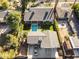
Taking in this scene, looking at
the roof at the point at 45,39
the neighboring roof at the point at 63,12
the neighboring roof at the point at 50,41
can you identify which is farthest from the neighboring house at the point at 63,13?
the roof at the point at 45,39

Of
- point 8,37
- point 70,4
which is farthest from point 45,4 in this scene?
point 8,37

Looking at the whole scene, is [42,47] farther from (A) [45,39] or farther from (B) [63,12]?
(B) [63,12]

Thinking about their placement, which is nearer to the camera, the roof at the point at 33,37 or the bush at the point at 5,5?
the roof at the point at 33,37

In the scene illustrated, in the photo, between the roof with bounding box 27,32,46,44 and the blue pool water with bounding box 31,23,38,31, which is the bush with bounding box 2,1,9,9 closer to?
the blue pool water with bounding box 31,23,38,31

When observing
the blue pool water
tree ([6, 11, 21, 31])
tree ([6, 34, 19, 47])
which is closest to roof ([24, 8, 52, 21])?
the blue pool water

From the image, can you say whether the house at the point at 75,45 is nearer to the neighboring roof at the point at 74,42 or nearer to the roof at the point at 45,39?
the neighboring roof at the point at 74,42

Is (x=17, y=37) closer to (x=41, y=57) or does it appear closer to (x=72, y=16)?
(x=41, y=57)
